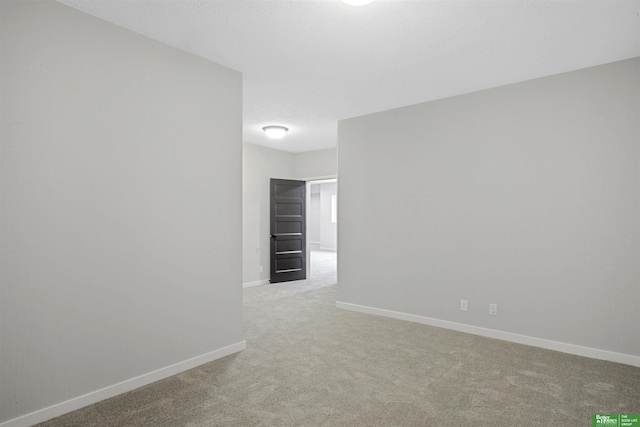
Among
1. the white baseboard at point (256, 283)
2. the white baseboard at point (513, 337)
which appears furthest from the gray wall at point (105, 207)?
the white baseboard at point (256, 283)

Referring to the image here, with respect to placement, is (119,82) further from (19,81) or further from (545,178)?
(545,178)

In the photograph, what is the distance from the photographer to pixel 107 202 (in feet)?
8.34

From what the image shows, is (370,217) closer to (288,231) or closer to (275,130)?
(275,130)

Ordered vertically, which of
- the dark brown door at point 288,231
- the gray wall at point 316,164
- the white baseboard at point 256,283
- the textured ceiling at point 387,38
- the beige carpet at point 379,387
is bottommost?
the beige carpet at point 379,387

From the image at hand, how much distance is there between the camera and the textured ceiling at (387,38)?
2404 millimetres

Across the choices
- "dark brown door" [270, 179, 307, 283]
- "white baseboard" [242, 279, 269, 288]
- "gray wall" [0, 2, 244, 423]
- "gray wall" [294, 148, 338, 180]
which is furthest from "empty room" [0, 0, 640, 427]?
"dark brown door" [270, 179, 307, 283]

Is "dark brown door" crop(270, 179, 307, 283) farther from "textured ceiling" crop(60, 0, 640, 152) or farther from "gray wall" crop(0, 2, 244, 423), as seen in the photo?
"gray wall" crop(0, 2, 244, 423)

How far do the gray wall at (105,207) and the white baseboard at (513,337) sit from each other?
6.85 ft

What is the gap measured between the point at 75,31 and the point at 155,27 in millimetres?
524

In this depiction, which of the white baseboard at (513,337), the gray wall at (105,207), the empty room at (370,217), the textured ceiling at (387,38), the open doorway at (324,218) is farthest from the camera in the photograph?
the open doorway at (324,218)

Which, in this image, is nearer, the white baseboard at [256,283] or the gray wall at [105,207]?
the gray wall at [105,207]

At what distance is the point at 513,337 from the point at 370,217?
217 centimetres

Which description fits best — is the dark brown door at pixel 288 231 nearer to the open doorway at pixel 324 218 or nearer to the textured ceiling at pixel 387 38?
the textured ceiling at pixel 387 38

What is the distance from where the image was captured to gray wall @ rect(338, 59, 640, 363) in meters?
3.18
